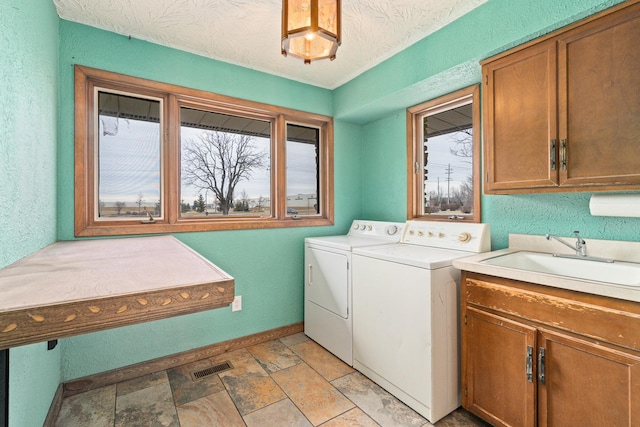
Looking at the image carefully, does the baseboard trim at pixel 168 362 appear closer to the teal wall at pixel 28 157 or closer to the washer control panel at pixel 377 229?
the teal wall at pixel 28 157

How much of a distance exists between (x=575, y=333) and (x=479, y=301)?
42 centimetres

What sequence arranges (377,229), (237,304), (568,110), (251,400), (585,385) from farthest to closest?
(377,229), (237,304), (251,400), (568,110), (585,385)

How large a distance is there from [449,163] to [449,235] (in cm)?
69

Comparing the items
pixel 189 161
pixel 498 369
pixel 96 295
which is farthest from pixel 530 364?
pixel 189 161

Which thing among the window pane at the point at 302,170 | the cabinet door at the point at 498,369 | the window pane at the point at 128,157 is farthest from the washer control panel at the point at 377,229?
the window pane at the point at 128,157

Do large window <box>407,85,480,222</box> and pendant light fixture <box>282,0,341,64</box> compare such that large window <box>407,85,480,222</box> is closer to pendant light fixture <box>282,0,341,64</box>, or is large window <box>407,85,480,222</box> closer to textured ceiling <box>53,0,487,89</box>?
textured ceiling <box>53,0,487,89</box>

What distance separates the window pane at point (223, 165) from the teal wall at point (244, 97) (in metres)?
0.24

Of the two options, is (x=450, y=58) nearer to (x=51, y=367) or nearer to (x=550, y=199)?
(x=550, y=199)

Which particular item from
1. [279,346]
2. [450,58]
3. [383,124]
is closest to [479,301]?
[450,58]

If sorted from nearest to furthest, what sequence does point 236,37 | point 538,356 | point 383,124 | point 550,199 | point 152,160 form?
point 538,356, point 550,199, point 236,37, point 152,160, point 383,124

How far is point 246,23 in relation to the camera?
1953 millimetres

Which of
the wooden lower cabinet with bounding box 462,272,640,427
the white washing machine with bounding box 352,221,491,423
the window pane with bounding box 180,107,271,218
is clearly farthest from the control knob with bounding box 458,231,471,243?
the window pane with bounding box 180,107,271,218

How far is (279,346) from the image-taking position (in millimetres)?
2588

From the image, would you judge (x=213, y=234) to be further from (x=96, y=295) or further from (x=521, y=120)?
(x=521, y=120)
